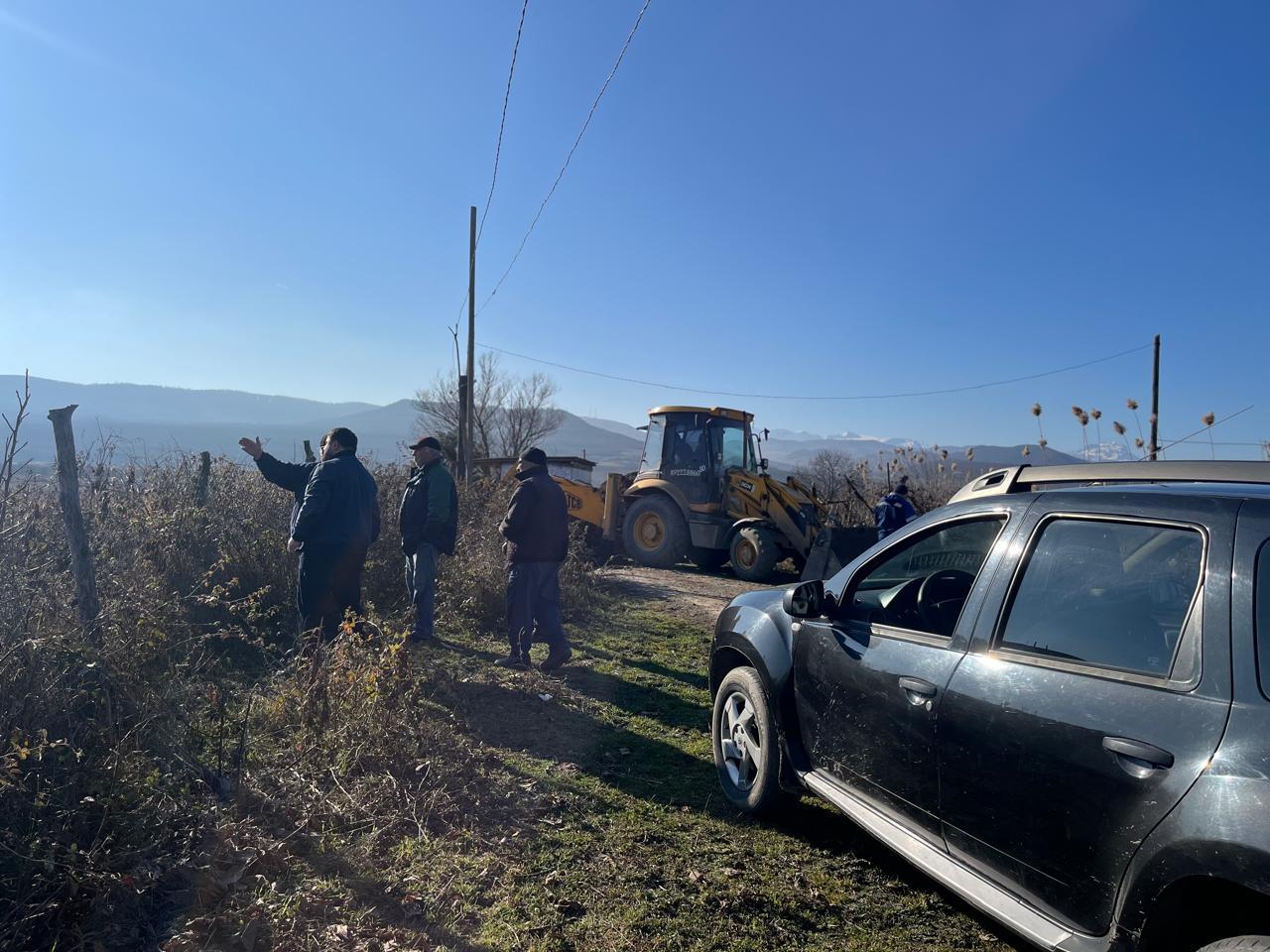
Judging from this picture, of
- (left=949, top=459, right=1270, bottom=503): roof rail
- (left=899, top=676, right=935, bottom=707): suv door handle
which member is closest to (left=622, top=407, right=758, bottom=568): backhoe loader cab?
(left=949, top=459, right=1270, bottom=503): roof rail

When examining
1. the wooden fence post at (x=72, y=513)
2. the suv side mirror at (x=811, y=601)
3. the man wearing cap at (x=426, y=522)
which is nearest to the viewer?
the suv side mirror at (x=811, y=601)

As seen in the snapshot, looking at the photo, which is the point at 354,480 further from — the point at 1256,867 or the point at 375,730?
the point at 1256,867

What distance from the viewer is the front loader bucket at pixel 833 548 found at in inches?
457

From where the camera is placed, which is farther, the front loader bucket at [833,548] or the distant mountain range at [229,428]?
the front loader bucket at [833,548]

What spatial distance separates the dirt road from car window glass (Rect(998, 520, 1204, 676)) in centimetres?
708

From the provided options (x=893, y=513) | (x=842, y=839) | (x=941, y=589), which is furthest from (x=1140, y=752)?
(x=893, y=513)

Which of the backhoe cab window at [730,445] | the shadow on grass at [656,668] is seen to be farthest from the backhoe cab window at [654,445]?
the shadow on grass at [656,668]

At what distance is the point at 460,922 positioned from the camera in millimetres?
3254

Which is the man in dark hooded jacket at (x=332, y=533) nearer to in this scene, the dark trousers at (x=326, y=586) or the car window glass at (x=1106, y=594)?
the dark trousers at (x=326, y=586)

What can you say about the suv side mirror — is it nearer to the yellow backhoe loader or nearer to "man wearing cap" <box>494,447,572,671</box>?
"man wearing cap" <box>494,447,572,671</box>

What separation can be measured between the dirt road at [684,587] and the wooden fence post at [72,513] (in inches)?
250

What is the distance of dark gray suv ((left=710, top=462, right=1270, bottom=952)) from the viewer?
2.05 m

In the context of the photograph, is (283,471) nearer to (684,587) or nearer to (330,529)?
(330,529)

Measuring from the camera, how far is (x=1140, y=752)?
219 centimetres
